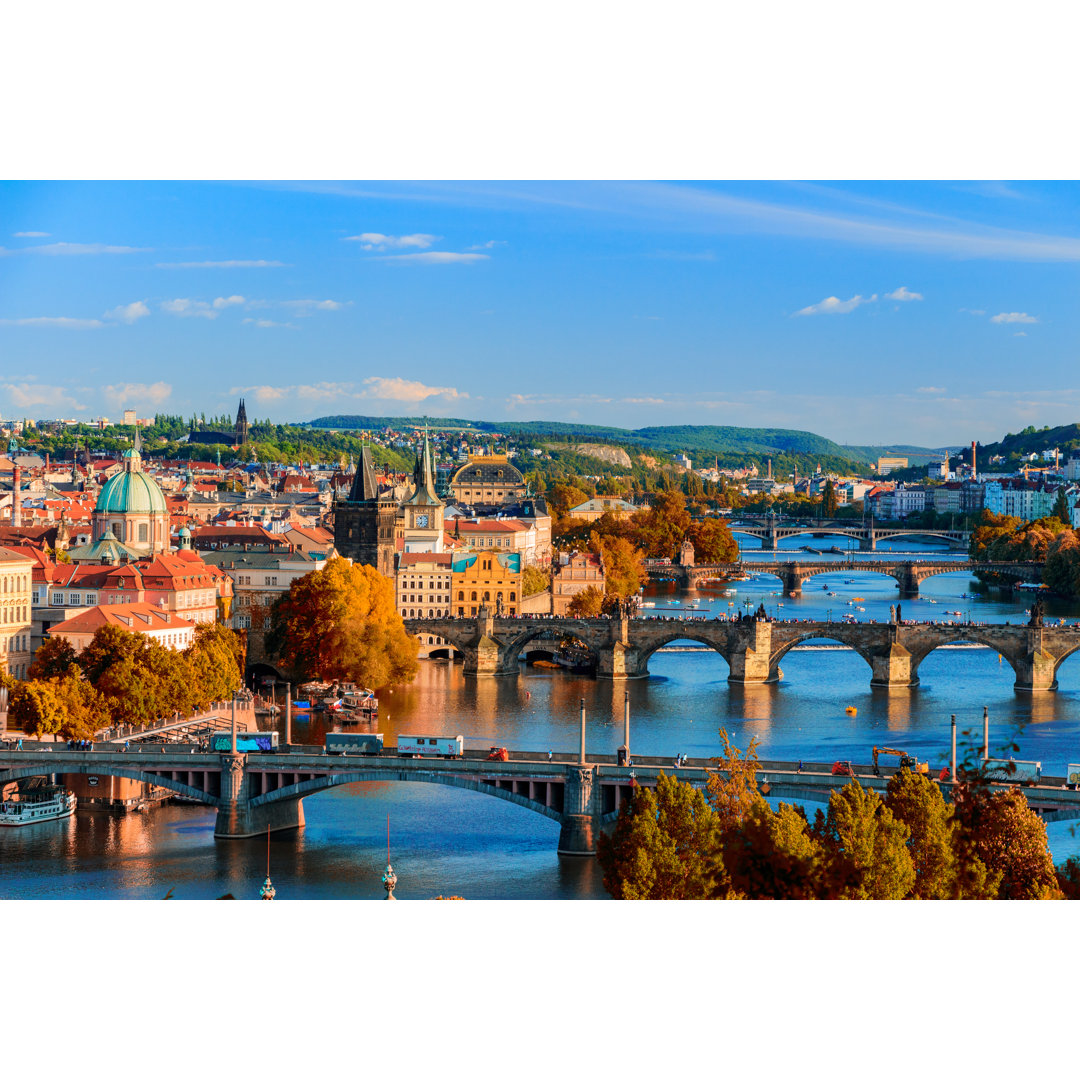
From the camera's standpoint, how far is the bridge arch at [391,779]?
16.6 meters

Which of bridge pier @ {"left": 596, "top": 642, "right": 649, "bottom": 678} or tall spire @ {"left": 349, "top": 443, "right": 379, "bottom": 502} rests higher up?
tall spire @ {"left": 349, "top": 443, "right": 379, "bottom": 502}

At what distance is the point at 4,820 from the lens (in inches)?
686

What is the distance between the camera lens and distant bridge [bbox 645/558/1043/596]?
145 ft

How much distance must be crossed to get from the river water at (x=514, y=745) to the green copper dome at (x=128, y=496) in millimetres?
5755

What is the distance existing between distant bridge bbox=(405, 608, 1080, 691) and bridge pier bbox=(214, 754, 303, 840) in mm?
12618

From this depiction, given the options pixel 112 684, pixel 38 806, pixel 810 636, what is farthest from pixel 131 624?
pixel 810 636

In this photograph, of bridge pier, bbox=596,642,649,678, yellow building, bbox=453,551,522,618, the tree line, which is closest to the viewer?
the tree line

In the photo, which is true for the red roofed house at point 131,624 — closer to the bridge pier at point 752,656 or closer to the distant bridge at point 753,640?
the distant bridge at point 753,640

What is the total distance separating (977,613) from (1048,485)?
3353 centimetres

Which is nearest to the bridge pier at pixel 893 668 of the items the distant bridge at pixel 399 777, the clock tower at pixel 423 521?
the distant bridge at pixel 399 777

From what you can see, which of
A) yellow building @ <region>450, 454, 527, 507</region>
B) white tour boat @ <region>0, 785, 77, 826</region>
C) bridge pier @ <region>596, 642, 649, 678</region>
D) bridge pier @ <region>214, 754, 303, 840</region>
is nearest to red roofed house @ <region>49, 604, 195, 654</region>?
white tour boat @ <region>0, 785, 77, 826</region>

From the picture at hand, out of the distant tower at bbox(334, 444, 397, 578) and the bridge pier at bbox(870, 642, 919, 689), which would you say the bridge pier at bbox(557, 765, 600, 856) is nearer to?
the bridge pier at bbox(870, 642, 919, 689)

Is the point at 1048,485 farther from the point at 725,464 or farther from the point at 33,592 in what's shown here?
the point at 725,464

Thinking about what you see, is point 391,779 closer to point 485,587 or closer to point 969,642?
point 969,642
